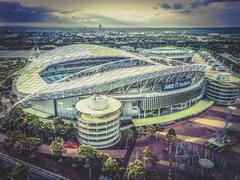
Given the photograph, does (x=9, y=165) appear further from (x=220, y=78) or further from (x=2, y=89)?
(x=220, y=78)

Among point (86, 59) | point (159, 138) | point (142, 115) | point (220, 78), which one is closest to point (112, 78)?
point (142, 115)

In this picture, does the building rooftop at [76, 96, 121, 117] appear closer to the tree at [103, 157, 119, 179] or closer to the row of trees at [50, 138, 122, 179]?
the row of trees at [50, 138, 122, 179]

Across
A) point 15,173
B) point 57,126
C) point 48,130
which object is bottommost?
point 15,173

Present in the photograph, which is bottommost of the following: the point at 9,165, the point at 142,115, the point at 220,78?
the point at 9,165

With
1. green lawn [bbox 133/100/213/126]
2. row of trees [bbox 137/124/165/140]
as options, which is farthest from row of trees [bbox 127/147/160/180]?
green lawn [bbox 133/100/213/126]

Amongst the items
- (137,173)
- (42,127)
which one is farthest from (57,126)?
(137,173)

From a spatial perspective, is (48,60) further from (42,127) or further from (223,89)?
(223,89)
